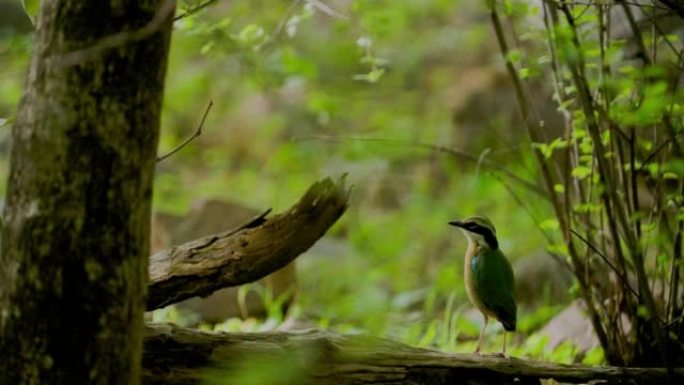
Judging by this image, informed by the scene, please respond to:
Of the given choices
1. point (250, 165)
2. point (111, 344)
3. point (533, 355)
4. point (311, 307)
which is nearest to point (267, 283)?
point (311, 307)

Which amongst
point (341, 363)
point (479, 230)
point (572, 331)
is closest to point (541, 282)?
point (572, 331)

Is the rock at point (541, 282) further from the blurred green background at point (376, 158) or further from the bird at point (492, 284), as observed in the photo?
the bird at point (492, 284)

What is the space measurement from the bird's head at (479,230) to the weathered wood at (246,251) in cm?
56

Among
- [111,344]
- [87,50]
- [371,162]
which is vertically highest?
[371,162]

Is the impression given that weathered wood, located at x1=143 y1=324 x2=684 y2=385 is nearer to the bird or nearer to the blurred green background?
the bird

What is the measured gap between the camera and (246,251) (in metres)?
2.48

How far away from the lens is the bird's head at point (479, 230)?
294 cm

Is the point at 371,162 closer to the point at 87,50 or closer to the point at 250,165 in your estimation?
the point at 250,165

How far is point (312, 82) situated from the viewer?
8664mm

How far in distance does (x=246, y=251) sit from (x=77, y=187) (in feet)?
2.79

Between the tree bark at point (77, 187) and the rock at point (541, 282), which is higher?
the rock at point (541, 282)

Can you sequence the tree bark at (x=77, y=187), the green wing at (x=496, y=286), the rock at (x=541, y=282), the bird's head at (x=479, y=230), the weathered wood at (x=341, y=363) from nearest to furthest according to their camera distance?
the tree bark at (x=77, y=187) < the weathered wood at (x=341, y=363) < the green wing at (x=496, y=286) < the bird's head at (x=479, y=230) < the rock at (x=541, y=282)

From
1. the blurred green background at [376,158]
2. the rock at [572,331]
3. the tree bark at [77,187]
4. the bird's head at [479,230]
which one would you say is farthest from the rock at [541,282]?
the tree bark at [77,187]

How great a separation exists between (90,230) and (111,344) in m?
0.21
